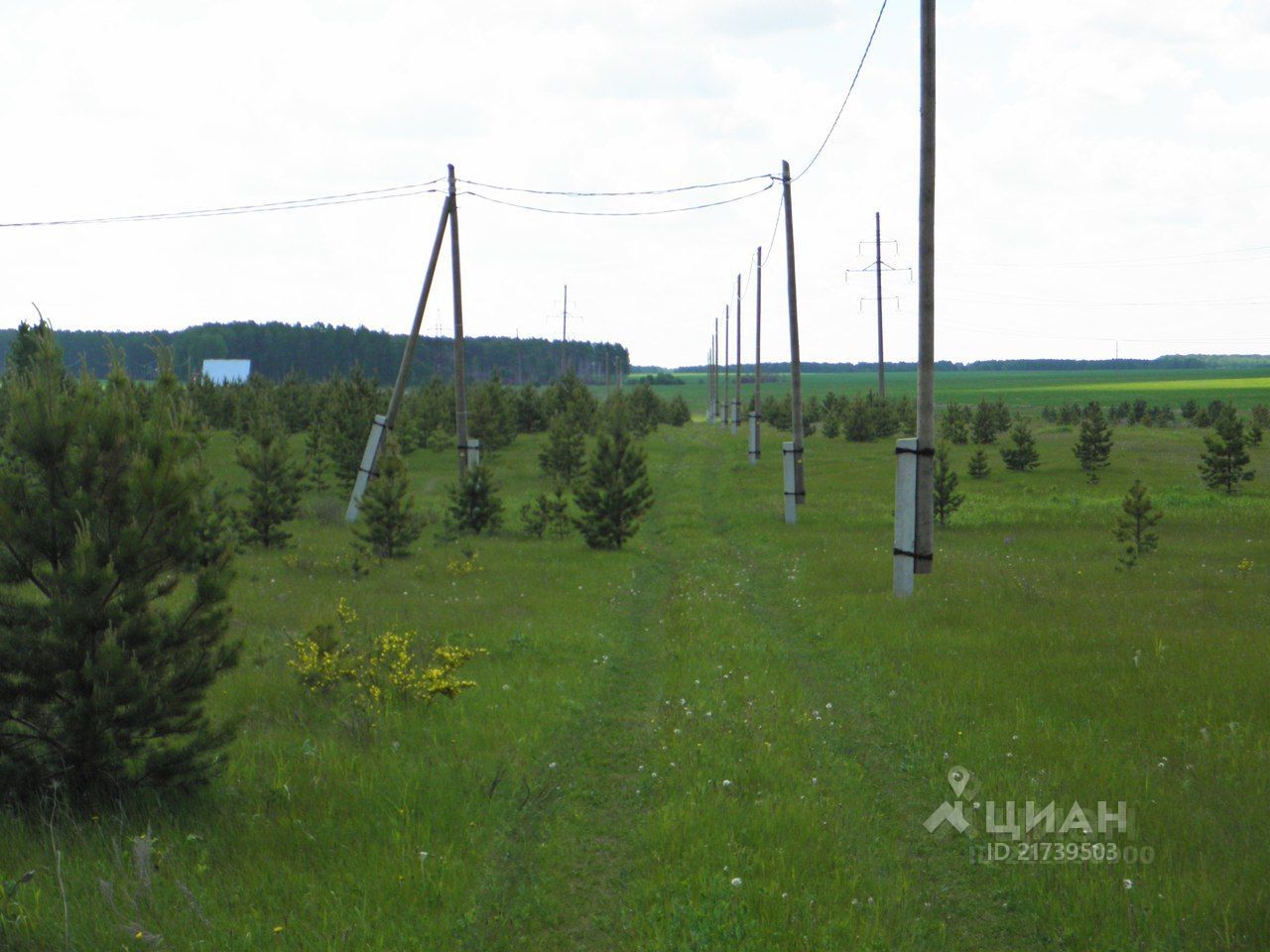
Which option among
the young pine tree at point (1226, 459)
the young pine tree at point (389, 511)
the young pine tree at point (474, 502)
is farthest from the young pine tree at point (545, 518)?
the young pine tree at point (1226, 459)

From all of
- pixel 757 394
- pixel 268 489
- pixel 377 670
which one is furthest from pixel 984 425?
pixel 377 670

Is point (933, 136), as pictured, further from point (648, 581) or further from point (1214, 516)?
point (1214, 516)

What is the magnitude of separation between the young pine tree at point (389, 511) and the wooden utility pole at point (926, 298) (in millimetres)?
9665

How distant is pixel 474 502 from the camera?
2236 cm

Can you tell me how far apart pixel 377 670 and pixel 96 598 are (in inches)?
145

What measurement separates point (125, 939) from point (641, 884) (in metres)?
2.55

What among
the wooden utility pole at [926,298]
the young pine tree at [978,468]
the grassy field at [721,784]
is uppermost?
the wooden utility pole at [926,298]

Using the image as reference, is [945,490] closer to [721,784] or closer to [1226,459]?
[1226,459]

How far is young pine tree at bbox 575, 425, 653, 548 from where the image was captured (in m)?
19.9

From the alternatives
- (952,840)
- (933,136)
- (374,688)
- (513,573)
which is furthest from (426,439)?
(952,840)

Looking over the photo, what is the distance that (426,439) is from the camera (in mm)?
48094

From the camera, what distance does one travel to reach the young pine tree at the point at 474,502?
22266 millimetres

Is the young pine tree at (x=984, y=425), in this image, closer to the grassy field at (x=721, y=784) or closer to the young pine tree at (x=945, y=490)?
the young pine tree at (x=945, y=490)

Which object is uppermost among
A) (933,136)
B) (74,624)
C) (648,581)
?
(933,136)
